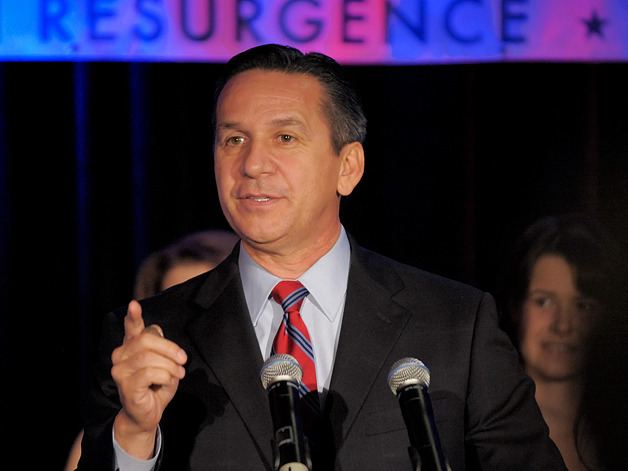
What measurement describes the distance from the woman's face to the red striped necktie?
4.87 ft

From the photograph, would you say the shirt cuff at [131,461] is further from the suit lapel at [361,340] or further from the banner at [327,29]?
the banner at [327,29]

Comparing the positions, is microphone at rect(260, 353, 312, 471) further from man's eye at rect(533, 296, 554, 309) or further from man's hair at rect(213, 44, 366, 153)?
man's eye at rect(533, 296, 554, 309)

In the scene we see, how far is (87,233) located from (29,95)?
458 mm

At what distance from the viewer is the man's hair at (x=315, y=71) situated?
2170 millimetres

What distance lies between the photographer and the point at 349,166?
88.0 inches

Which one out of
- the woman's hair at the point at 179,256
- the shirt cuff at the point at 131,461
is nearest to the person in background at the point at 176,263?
the woman's hair at the point at 179,256

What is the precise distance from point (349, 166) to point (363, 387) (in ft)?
1.76

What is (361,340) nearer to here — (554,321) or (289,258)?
(289,258)

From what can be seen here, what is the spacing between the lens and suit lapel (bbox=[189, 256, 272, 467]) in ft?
6.15

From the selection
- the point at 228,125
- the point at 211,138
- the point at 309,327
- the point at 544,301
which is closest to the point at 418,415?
the point at 309,327

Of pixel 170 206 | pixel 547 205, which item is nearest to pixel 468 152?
pixel 547 205

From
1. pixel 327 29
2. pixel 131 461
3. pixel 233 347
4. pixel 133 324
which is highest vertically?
pixel 327 29

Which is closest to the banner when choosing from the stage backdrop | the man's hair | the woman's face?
the stage backdrop

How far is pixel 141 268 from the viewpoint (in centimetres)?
323
